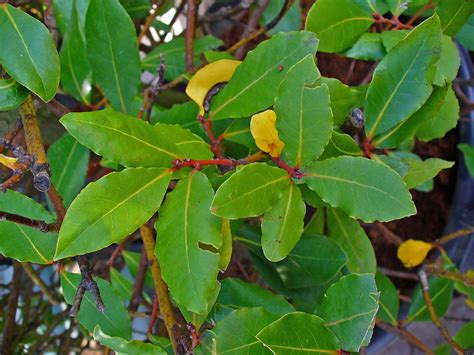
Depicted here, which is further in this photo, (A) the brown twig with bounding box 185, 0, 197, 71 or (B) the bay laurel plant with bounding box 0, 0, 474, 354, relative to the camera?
(A) the brown twig with bounding box 185, 0, 197, 71

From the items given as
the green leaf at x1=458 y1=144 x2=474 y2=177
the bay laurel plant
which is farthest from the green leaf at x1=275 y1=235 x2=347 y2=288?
the green leaf at x1=458 y1=144 x2=474 y2=177

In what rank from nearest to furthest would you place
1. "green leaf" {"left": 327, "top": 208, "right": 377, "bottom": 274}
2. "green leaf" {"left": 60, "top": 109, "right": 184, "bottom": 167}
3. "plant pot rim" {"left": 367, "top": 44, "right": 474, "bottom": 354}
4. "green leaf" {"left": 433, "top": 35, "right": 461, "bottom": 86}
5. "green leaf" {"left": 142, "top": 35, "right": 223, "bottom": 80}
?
"green leaf" {"left": 60, "top": 109, "right": 184, "bottom": 167} → "green leaf" {"left": 433, "top": 35, "right": 461, "bottom": 86} → "green leaf" {"left": 327, "top": 208, "right": 377, "bottom": 274} → "green leaf" {"left": 142, "top": 35, "right": 223, "bottom": 80} → "plant pot rim" {"left": 367, "top": 44, "right": 474, "bottom": 354}

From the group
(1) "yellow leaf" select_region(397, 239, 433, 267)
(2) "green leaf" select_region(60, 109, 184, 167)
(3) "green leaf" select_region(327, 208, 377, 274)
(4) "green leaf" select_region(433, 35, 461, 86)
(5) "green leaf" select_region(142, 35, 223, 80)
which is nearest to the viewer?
(2) "green leaf" select_region(60, 109, 184, 167)

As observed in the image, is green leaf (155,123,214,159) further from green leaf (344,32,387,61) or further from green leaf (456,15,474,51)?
green leaf (456,15,474,51)

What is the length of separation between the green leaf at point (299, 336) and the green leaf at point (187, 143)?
0.17 meters

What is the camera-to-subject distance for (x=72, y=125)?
463 mm

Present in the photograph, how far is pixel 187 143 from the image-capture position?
1.75 feet

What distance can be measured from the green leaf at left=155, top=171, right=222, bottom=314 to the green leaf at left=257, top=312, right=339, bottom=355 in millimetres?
62

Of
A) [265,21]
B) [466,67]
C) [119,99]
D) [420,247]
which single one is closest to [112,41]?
[119,99]

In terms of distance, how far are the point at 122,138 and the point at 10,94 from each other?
15 centimetres

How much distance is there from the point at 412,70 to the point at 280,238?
0.65 feet

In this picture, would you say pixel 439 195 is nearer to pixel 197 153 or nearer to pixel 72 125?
pixel 197 153

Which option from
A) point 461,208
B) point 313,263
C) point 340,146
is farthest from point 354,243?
point 461,208

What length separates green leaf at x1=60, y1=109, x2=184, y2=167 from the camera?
1.53 feet
